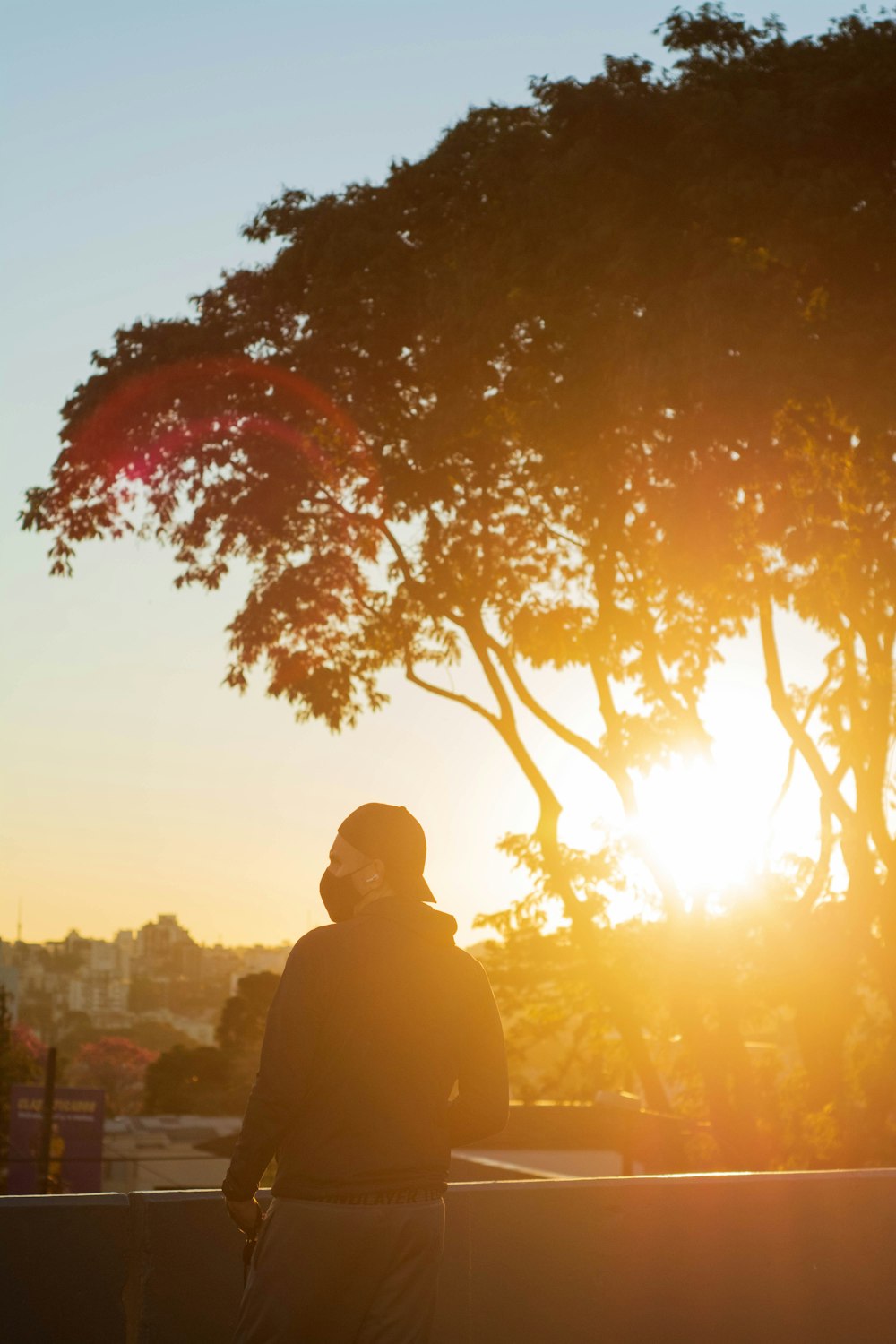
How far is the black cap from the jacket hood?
0.04 meters

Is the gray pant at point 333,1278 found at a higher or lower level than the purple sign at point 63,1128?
higher

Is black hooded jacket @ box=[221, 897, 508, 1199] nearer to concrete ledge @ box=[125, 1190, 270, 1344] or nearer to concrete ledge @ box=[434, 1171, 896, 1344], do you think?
concrete ledge @ box=[125, 1190, 270, 1344]

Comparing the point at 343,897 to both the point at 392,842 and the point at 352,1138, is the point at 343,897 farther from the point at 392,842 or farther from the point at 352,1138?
the point at 352,1138

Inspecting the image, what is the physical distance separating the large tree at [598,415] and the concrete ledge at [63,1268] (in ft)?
30.0

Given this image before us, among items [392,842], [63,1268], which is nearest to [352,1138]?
[392,842]

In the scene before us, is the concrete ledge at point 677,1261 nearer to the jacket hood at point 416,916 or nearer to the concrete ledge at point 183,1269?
the concrete ledge at point 183,1269

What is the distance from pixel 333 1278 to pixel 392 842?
995mm

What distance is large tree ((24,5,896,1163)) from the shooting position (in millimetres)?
12547

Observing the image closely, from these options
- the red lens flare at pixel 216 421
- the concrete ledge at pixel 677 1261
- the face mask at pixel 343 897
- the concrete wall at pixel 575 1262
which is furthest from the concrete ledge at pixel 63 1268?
the red lens flare at pixel 216 421

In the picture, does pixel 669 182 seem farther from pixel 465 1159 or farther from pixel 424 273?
pixel 465 1159

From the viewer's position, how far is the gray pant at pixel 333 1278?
3.27m

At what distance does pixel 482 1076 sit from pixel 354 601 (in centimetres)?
1464

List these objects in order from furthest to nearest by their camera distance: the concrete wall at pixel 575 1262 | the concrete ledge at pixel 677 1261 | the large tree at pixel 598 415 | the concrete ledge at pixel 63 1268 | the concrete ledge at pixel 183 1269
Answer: the large tree at pixel 598 415 → the concrete ledge at pixel 677 1261 → the concrete ledge at pixel 183 1269 → the concrete wall at pixel 575 1262 → the concrete ledge at pixel 63 1268

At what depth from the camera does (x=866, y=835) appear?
1584 cm
